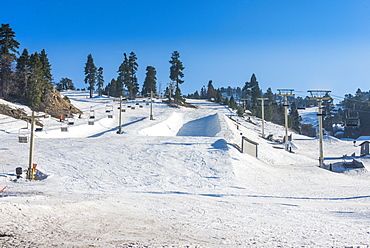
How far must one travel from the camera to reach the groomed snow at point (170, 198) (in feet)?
27.8

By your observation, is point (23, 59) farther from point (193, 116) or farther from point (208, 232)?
point (208, 232)

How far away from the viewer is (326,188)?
65.7 feet

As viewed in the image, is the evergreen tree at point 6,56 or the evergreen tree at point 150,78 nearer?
the evergreen tree at point 6,56

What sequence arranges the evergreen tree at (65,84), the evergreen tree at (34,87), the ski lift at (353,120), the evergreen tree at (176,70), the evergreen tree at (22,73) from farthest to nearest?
1. the evergreen tree at (65,84)
2. the evergreen tree at (176,70)
3. the evergreen tree at (22,73)
4. the evergreen tree at (34,87)
5. the ski lift at (353,120)

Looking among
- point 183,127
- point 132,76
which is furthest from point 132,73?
point 183,127

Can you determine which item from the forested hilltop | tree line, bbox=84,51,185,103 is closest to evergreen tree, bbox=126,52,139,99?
tree line, bbox=84,51,185,103

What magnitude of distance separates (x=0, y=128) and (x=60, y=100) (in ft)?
83.5

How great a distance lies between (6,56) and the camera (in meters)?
52.4

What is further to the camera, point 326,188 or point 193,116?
point 193,116

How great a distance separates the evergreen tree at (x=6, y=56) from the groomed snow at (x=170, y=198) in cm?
1984

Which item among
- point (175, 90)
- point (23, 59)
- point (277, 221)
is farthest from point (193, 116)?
point (277, 221)

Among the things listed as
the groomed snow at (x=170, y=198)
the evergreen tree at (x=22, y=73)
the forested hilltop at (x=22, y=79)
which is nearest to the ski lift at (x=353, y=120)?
the groomed snow at (x=170, y=198)

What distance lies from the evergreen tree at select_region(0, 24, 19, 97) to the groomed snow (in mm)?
19837

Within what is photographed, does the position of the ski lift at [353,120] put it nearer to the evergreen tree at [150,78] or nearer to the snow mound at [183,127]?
the snow mound at [183,127]
